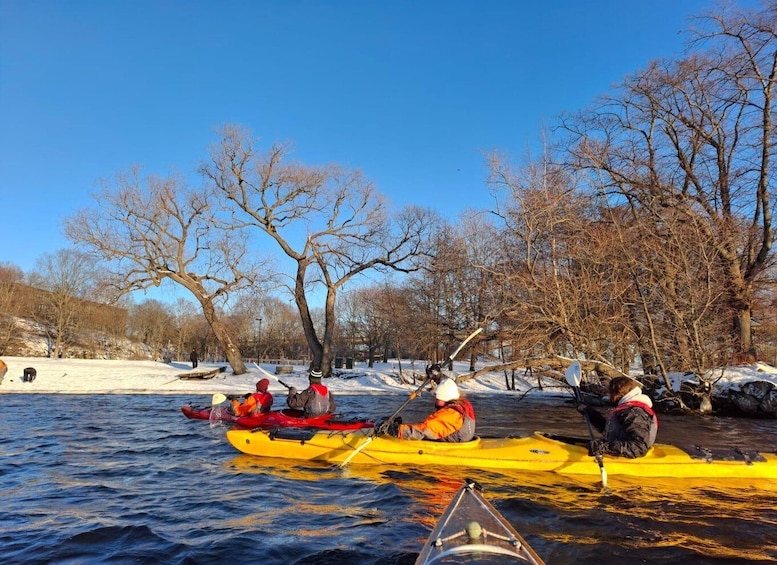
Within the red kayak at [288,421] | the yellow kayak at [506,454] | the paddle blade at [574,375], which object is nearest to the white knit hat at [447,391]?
the yellow kayak at [506,454]

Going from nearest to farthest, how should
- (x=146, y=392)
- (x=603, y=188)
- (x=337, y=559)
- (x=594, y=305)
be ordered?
A: (x=337, y=559) < (x=594, y=305) < (x=603, y=188) < (x=146, y=392)

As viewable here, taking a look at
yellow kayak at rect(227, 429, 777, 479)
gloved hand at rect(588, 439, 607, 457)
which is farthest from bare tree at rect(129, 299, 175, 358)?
gloved hand at rect(588, 439, 607, 457)

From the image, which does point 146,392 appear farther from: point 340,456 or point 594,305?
point 594,305

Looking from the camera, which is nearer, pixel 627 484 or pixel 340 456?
pixel 627 484

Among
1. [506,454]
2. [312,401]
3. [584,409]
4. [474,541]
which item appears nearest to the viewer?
[474,541]

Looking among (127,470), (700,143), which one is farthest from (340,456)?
(700,143)

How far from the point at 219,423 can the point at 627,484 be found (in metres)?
9.13

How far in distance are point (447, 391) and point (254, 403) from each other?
18.4ft

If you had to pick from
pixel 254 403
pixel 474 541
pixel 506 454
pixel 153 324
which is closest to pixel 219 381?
pixel 254 403

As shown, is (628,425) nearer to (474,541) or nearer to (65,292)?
(474,541)

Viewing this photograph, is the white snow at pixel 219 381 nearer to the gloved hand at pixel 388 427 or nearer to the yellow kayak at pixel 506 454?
the yellow kayak at pixel 506 454

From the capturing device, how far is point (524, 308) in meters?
17.2

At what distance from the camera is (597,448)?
6.96 meters

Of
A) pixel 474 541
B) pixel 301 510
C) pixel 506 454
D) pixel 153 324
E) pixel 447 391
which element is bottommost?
pixel 301 510
